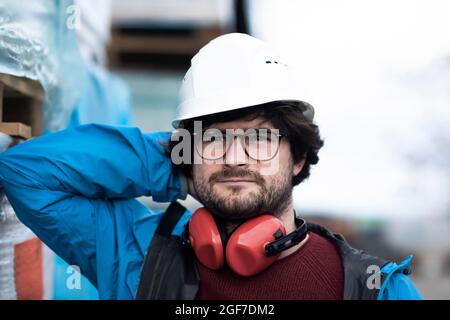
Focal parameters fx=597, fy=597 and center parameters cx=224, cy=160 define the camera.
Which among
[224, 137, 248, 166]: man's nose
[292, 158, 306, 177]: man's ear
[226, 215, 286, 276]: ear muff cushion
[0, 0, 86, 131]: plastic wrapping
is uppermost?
[0, 0, 86, 131]: plastic wrapping

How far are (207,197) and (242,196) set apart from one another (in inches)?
4.4

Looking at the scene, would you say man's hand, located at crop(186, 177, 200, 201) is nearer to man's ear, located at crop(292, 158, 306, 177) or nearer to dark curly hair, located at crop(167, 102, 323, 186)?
dark curly hair, located at crop(167, 102, 323, 186)

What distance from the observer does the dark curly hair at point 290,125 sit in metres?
1.77

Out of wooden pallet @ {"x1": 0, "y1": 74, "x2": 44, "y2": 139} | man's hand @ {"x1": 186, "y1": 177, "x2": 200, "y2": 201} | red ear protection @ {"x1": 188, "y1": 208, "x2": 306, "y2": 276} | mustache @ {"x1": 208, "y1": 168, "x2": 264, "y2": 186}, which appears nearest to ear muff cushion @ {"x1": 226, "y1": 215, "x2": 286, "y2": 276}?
red ear protection @ {"x1": 188, "y1": 208, "x2": 306, "y2": 276}

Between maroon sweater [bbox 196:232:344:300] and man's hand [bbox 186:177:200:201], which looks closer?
maroon sweater [bbox 196:232:344:300]

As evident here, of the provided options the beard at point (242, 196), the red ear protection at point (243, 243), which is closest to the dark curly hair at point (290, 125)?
the beard at point (242, 196)

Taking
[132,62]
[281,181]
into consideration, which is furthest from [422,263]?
[281,181]

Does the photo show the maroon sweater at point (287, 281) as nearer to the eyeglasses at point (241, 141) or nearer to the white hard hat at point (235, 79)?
the eyeglasses at point (241, 141)

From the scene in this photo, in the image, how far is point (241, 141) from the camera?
5.66 feet

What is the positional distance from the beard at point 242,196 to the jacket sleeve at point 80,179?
0.19 meters

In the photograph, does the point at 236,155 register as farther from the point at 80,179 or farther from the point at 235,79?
the point at 80,179

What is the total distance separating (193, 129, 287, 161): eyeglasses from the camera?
1.73 metres

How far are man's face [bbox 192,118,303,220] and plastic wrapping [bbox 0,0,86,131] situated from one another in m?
0.61
